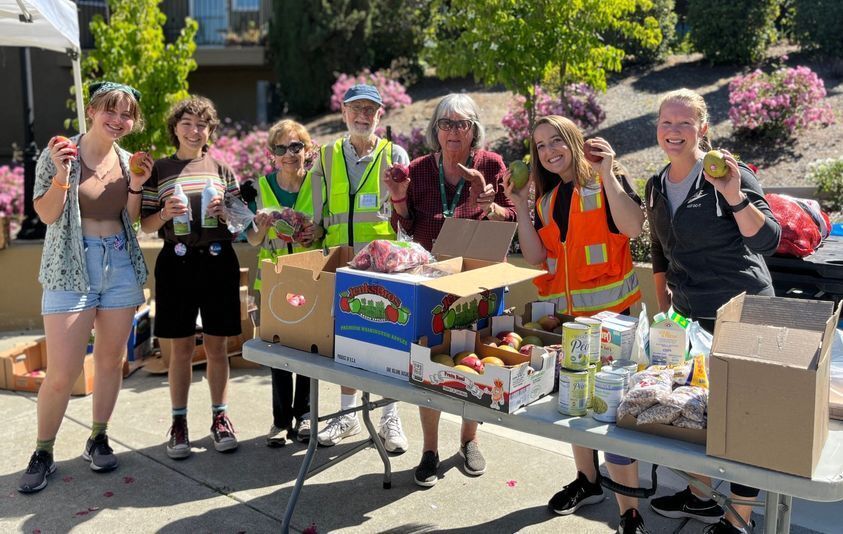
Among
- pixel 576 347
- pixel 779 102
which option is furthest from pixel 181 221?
pixel 779 102

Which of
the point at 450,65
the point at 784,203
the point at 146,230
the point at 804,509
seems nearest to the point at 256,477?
the point at 146,230

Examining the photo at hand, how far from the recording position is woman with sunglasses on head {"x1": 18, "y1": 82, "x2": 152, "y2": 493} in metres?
3.95

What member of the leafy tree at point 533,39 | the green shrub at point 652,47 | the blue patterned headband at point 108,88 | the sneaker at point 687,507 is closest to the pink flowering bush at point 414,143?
the leafy tree at point 533,39

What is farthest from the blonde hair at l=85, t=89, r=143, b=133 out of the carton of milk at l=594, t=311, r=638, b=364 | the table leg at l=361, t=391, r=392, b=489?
the carton of milk at l=594, t=311, r=638, b=364

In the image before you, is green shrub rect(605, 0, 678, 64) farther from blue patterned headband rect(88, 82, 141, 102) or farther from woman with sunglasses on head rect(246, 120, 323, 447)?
blue patterned headband rect(88, 82, 141, 102)

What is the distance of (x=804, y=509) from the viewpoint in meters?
3.86

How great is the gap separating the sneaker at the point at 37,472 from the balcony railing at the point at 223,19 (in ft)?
48.7

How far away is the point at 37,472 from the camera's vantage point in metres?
4.11

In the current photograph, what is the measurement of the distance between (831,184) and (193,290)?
581cm

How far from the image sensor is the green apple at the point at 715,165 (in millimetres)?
2803

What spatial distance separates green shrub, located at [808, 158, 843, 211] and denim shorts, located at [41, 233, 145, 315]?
19.8 feet

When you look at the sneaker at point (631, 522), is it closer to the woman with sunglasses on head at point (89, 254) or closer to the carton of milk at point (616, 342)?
the carton of milk at point (616, 342)

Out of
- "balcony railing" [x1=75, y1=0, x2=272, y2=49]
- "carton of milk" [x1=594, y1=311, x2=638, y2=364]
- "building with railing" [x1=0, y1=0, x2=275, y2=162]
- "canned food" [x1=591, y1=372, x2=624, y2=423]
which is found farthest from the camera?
"balcony railing" [x1=75, y1=0, x2=272, y2=49]

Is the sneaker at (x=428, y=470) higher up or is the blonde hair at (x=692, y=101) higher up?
the blonde hair at (x=692, y=101)
